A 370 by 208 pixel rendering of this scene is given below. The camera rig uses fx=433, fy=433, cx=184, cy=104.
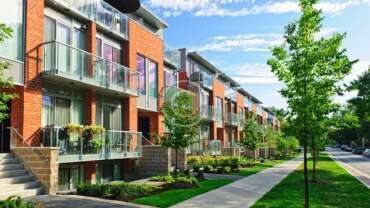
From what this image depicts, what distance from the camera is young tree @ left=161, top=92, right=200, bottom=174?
2262cm

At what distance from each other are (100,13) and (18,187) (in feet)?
35.9

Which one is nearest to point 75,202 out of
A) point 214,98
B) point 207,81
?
point 207,81

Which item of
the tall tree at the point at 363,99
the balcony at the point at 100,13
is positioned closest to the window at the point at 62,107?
the balcony at the point at 100,13

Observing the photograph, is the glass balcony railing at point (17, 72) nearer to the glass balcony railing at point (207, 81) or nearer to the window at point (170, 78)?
the window at point (170, 78)

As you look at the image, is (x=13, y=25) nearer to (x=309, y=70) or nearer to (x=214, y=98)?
(x=309, y=70)

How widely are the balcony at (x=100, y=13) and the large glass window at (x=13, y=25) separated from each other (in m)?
2.32

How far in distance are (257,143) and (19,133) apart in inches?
1251

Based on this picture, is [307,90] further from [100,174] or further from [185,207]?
[100,174]

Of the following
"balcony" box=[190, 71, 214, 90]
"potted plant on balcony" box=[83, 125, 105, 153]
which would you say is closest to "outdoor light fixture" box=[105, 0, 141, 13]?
"potted plant on balcony" box=[83, 125, 105, 153]

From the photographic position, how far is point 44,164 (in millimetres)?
14859

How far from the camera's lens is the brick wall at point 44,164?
14.7 metres

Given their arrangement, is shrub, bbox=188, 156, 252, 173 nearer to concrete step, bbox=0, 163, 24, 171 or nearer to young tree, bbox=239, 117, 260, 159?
young tree, bbox=239, 117, 260, 159

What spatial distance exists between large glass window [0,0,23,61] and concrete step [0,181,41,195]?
4582mm

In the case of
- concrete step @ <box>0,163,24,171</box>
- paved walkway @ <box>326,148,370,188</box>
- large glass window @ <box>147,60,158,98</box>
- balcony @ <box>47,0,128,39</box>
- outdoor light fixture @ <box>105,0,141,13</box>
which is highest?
outdoor light fixture @ <box>105,0,141,13</box>
